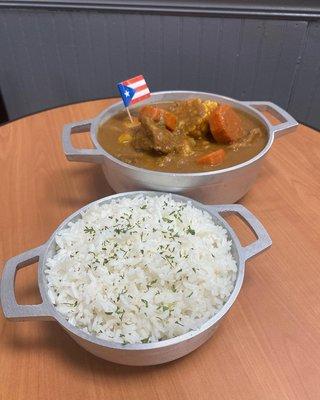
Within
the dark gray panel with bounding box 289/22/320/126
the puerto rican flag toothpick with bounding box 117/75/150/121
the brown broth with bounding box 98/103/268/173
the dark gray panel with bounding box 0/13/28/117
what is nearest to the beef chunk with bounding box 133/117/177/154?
the brown broth with bounding box 98/103/268/173

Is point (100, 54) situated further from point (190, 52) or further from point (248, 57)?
point (248, 57)

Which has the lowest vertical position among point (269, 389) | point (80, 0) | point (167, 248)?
point (269, 389)

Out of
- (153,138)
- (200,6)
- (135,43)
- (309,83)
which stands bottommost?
(309,83)

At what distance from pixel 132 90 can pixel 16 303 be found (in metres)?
0.85

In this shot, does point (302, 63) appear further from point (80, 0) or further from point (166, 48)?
point (80, 0)

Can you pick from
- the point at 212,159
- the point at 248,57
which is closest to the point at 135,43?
the point at 248,57

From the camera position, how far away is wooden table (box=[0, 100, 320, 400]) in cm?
84

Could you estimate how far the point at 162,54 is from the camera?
2.63m

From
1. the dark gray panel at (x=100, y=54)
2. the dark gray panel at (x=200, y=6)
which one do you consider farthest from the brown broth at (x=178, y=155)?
the dark gray panel at (x=100, y=54)

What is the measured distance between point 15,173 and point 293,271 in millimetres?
1036

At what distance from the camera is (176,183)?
3.70 ft

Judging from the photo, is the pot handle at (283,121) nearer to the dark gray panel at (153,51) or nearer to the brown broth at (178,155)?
the brown broth at (178,155)

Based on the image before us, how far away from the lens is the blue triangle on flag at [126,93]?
4.44ft

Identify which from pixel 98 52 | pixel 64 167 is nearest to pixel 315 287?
pixel 64 167
